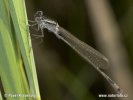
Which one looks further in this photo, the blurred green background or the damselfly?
the blurred green background

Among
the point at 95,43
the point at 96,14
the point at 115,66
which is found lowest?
the point at 115,66

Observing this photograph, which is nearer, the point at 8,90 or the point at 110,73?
the point at 8,90

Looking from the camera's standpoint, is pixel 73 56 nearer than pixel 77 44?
No

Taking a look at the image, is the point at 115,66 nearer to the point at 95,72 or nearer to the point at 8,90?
the point at 95,72

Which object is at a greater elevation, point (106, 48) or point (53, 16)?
point (53, 16)

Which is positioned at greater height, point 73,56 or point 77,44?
point 77,44

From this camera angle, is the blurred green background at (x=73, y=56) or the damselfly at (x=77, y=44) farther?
the blurred green background at (x=73, y=56)

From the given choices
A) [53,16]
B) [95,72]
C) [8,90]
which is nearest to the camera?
[8,90]

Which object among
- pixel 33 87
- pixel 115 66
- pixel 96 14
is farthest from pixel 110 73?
pixel 33 87
